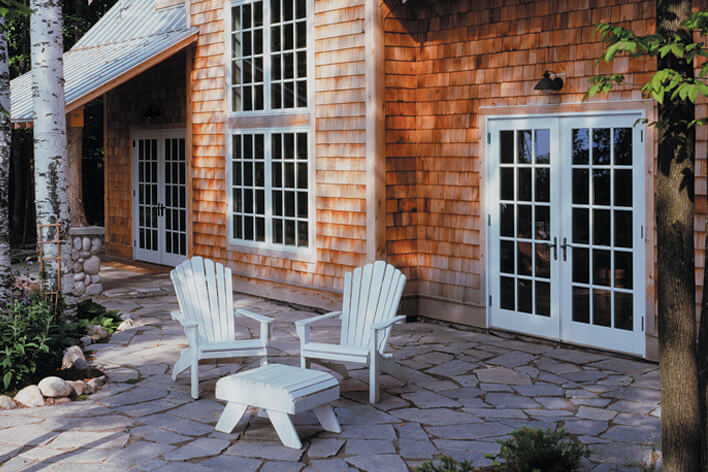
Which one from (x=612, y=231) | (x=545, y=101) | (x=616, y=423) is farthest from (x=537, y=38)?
(x=616, y=423)

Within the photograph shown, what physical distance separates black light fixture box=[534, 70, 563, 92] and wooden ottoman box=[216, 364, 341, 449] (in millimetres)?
3490

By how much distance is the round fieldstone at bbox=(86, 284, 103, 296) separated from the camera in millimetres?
10156

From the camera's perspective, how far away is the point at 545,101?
24.3ft

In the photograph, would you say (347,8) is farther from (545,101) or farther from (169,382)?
(169,382)

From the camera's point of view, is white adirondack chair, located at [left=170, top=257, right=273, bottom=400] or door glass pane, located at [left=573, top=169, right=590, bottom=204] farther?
door glass pane, located at [left=573, top=169, right=590, bottom=204]

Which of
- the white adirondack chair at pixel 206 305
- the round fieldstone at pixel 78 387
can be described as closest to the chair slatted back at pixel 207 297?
the white adirondack chair at pixel 206 305

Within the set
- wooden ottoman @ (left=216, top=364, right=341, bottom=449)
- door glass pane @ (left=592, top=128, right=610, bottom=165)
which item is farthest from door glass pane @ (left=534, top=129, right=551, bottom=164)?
wooden ottoman @ (left=216, top=364, right=341, bottom=449)

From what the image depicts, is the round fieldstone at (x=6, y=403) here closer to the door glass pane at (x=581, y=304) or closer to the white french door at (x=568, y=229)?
the white french door at (x=568, y=229)

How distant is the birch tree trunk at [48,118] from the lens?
751 centimetres

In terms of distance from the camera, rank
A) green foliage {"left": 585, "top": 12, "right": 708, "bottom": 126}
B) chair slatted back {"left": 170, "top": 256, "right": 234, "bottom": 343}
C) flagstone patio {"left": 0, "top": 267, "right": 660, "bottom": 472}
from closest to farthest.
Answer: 1. green foliage {"left": 585, "top": 12, "right": 708, "bottom": 126}
2. flagstone patio {"left": 0, "top": 267, "right": 660, "bottom": 472}
3. chair slatted back {"left": 170, "top": 256, "right": 234, "bottom": 343}

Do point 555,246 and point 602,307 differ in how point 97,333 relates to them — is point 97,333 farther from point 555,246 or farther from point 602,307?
point 602,307

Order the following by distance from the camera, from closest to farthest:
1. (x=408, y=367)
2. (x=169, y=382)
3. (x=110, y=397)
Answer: (x=110, y=397), (x=169, y=382), (x=408, y=367)

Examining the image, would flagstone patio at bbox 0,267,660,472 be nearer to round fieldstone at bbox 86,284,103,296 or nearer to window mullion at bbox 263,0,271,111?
round fieldstone at bbox 86,284,103,296

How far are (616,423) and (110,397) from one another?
3442mm
